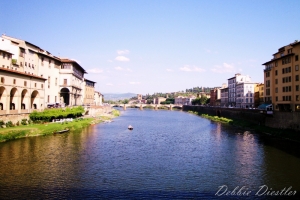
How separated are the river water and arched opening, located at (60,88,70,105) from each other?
40935mm

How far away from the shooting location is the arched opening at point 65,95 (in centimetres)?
7754

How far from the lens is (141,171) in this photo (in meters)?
24.8

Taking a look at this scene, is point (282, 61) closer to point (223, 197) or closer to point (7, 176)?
point (223, 197)

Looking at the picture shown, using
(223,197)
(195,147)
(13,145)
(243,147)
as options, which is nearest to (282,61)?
(243,147)

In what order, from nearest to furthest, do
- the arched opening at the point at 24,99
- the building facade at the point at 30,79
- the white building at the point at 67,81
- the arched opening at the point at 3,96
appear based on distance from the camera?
the arched opening at the point at 3,96
the building facade at the point at 30,79
the arched opening at the point at 24,99
the white building at the point at 67,81

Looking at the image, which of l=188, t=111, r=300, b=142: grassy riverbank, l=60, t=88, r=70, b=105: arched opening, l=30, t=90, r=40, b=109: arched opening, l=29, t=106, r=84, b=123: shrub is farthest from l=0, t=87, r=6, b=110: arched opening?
l=188, t=111, r=300, b=142: grassy riverbank

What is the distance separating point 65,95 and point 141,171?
199 ft

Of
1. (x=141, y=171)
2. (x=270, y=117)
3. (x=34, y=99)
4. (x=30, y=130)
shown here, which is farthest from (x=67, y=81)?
(x=141, y=171)

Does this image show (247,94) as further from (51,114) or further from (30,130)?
(30,130)

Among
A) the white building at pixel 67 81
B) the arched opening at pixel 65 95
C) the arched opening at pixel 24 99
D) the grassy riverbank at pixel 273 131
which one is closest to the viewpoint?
the grassy riverbank at pixel 273 131

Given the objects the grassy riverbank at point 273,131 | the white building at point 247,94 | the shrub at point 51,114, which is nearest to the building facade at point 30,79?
the shrub at point 51,114

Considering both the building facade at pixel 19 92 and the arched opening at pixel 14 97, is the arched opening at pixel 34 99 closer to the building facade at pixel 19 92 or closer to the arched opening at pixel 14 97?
the building facade at pixel 19 92

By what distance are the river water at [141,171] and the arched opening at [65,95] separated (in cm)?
4093

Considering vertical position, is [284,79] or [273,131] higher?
[284,79]
